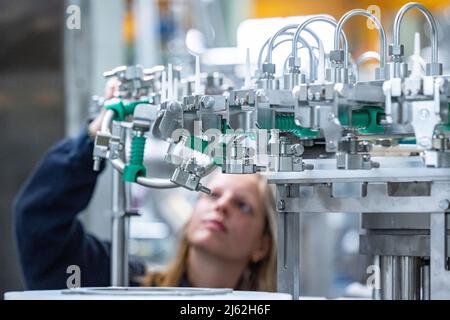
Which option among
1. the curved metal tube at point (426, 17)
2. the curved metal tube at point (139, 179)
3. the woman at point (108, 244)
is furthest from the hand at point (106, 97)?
the curved metal tube at point (426, 17)

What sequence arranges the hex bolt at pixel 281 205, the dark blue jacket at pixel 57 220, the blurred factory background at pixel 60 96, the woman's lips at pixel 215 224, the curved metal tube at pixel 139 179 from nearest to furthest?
the hex bolt at pixel 281 205
the curved metal tube at pixel 139 179
the dark blue jacket at pixel 57 220
the woman's lips at pixel 215 224
the blurred factory background at pixel 60 96

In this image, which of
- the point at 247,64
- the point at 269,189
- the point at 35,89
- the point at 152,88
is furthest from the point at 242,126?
the point at 35,89

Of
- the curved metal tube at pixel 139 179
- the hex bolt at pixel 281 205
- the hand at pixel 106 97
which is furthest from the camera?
the hand at pixel 106 97

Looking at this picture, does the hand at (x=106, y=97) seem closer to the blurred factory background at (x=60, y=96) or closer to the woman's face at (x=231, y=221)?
the blurred factory background at (x=60, y=96)

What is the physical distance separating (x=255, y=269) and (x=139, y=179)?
0.95m

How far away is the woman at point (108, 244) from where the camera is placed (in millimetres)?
2422

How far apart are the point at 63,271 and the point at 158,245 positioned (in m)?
3.05

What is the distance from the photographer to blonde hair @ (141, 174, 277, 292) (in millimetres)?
2697

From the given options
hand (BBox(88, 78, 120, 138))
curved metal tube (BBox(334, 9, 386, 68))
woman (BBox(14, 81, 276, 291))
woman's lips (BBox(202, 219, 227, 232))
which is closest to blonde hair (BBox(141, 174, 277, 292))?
woman (BBox(14, 81, 276, 291))

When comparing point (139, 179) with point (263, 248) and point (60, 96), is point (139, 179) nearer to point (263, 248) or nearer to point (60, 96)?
point (263, 248)

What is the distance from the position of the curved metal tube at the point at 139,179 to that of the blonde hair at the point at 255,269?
2.53ft

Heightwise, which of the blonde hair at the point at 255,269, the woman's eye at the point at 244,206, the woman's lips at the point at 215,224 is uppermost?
the woman's eye at the point at 244,206

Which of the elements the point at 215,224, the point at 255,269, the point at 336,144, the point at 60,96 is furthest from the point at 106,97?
the point at 60,96

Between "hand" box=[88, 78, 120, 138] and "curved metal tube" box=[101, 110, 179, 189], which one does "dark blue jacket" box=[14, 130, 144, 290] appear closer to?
"hand" box=[88, 78, 120, 138]
